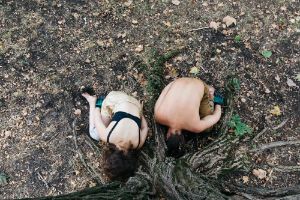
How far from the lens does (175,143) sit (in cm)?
441

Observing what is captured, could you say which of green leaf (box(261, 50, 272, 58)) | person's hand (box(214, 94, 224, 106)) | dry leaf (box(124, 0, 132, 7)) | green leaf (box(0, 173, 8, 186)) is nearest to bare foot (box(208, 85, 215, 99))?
person's hand (box(214, 94, 224, 106))

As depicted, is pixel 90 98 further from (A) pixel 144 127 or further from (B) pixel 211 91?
(B) pixel 211 91

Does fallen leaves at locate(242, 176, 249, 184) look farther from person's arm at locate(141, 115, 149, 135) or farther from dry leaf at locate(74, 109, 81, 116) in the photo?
dry leaf at locate(74, 109, 81, 116)

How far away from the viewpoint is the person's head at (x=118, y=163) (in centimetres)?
405

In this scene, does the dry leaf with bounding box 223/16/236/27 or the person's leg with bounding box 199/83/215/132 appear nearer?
the person's leg with bounding box 199/83/215/132

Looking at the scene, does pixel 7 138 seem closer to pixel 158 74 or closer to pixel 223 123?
pixel 158 74

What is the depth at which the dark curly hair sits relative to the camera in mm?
4418

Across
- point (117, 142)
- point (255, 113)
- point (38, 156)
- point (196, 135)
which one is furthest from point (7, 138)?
point (255, 113)

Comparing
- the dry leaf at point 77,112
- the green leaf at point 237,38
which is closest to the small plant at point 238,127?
the green leaf at point 237,38

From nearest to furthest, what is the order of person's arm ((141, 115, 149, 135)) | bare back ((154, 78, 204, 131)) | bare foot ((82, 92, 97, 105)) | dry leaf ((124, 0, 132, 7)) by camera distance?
bare back ((154, 78, 204, 131))
person's arm ((141, 115, 149, 135))
bare foot ((82, 92, 97, 105))
dry leaf ((124, 0, 132, 7))

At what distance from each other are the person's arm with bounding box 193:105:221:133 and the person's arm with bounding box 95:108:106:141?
0.89 meters

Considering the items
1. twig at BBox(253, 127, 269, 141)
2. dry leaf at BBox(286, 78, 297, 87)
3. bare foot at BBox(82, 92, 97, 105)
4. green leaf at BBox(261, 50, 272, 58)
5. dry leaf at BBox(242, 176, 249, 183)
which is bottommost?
dry leaf at BBox(242, 176, 249, 183)

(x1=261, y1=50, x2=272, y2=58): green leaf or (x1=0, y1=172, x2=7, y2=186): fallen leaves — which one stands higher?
(x1=261, y1=50, x2=272, y2=58): green leaf

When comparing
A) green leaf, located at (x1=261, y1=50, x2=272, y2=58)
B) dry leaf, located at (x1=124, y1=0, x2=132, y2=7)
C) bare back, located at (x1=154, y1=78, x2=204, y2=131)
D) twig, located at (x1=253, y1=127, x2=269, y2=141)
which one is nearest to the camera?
bare back, located at (x1=154, y1=78, x2=204, y2=131)
